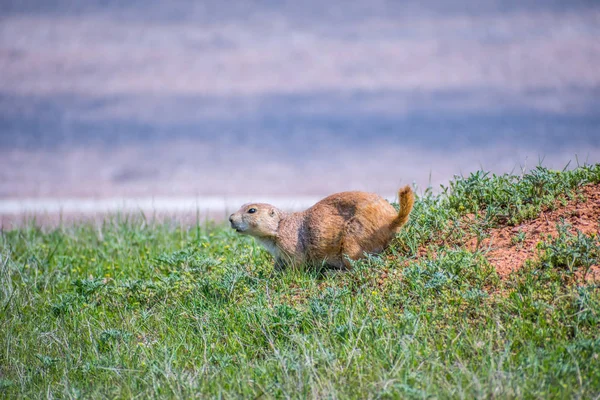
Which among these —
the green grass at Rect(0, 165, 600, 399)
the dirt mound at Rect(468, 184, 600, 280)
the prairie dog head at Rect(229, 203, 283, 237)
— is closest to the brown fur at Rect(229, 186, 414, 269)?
the prairie dog head at Rect(229, 203, 283, 237)

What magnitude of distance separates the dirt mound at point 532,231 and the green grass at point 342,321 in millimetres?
89

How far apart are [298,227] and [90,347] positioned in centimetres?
189

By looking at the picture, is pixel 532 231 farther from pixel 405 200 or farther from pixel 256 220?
pixel 256 220

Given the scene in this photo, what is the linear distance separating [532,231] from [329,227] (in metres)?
1.60

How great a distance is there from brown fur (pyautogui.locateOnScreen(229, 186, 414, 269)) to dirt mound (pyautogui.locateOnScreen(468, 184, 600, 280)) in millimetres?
712

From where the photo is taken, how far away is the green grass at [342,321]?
4.15 m

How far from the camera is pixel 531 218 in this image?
224 inches

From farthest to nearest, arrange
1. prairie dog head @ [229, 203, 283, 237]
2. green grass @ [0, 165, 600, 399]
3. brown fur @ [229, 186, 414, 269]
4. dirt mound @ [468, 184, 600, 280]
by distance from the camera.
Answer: prairie dog head @ [229, 203, 283, 237], brown fur @ [229, 186, 414, 269], dirt mound @ [468, 184, 600, 280], green grass @ [0, 165, 600, 399]

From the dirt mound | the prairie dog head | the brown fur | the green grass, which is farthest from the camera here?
the prairie dog head

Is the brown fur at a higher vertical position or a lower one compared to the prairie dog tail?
lower

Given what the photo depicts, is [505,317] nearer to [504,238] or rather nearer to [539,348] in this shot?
[539,348]

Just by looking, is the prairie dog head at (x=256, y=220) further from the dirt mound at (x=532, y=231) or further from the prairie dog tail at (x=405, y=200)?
the dirt mound at (x=532, y=231)

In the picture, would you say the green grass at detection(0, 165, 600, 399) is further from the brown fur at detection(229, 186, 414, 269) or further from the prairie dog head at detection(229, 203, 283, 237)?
the prairie dog head at detection(229, 203, 283, 237)

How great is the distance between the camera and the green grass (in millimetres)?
4148
